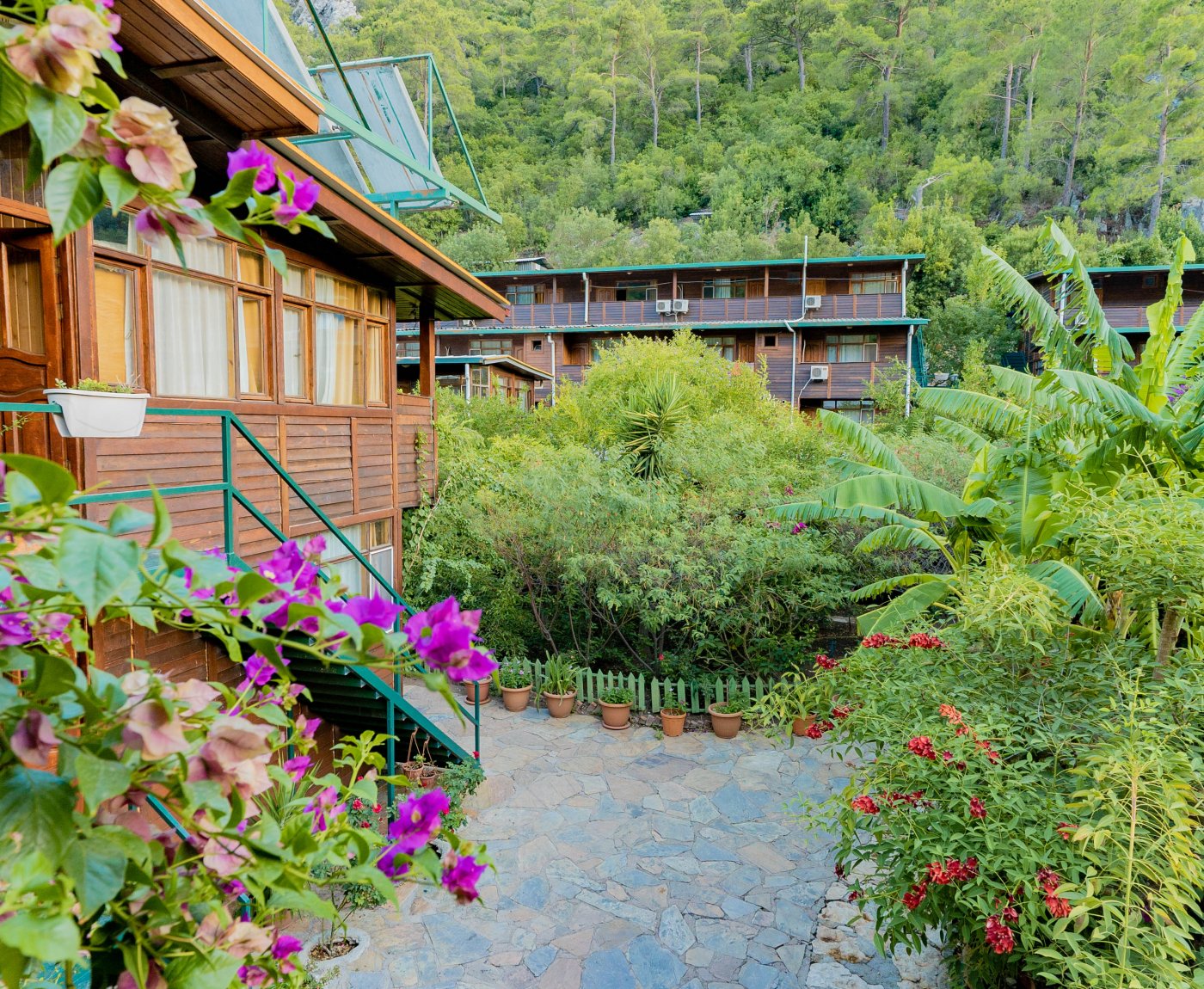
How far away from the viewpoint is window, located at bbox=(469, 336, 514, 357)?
3594 cm

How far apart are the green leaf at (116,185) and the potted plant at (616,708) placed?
963cm

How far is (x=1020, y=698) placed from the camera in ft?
14.0

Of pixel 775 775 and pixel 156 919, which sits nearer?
pixel 156 919

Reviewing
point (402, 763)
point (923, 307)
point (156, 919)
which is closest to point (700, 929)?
point (402, 763)

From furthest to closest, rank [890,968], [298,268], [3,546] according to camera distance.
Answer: [298,268]
[890,968]
[3,546]

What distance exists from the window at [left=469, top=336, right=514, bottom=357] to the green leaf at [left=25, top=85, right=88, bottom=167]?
35.7 meters

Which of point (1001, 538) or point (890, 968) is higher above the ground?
point (1001, 538)

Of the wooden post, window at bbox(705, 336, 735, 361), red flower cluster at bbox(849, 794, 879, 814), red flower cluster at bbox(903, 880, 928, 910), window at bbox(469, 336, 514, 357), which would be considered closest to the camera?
red flower cluster at bbox(903, 880, 928, 910)

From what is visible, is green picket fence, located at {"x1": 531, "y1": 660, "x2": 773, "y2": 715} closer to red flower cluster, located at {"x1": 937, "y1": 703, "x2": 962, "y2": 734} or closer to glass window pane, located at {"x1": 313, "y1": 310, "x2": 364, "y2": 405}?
glass window pane, located at {"x1": 313, "y1": 310, "x2": 364, "y2": 405}

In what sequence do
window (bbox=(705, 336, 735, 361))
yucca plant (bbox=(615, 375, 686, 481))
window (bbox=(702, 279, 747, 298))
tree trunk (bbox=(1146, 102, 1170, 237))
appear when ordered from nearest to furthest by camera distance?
yucca plant (bbox=(615, 375, 686, 481))
window (bbox=(705, 336, 735, 361))
window (bbox=(702, 279, 747, 298))
tree trunk (bbox=(1146, 102, 1170, 237))

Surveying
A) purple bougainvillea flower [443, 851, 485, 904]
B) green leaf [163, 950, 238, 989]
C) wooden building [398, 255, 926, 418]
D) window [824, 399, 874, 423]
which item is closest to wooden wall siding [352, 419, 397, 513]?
purple bougainvillea flower [443, 851, 485, 904]

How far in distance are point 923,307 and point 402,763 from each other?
36712 millimetres

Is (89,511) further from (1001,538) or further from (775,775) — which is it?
(1001,538)

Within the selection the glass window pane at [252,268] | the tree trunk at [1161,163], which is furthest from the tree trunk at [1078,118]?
the glass window pane at [252,268]
